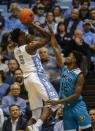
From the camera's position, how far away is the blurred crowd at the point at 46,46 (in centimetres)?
1252

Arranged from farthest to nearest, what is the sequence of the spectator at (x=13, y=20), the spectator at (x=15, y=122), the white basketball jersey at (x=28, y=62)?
1. the spectator at (x=13, y=20)
2. the spectator at (x=15, y=122)
3. the white basketball jersey at (x=28, y=62)

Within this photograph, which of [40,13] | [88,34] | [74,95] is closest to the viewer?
[74,95]

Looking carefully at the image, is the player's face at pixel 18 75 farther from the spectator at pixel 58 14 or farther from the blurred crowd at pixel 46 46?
the spectator at pixel 58 14

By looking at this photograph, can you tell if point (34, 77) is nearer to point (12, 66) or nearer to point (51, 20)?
point (12, 66)

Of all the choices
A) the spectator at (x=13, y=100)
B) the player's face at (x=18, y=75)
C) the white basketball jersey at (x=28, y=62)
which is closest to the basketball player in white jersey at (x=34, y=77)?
the white basketball jersey at (x=28, y=62)

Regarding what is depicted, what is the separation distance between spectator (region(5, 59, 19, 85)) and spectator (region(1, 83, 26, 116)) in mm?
768

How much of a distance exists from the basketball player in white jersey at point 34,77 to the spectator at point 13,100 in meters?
2.76

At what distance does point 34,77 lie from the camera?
9578mm

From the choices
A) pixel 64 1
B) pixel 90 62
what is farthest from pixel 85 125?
pixel 64 1

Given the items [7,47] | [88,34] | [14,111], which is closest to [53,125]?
[14,111]

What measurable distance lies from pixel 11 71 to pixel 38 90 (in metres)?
4.11

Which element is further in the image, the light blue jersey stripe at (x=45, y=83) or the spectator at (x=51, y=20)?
the spectator at (x=51, y=20)

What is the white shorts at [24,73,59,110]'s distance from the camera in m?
9.45

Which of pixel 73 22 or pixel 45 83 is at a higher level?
pixel 45 83
